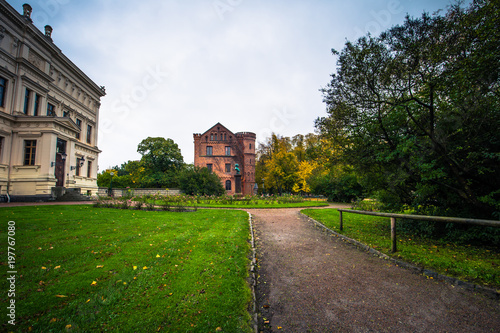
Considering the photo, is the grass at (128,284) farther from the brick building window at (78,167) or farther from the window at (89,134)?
the window at (89,134)

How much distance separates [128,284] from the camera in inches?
132

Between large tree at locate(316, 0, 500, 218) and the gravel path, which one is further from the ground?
large tree at locate(316, 0, 500, 218)

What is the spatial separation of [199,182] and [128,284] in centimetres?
2744

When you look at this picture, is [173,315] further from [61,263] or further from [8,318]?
[61,263]

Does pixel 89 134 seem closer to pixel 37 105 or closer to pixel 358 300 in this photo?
pixel 37 105

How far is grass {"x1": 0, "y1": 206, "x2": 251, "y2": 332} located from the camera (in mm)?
2447

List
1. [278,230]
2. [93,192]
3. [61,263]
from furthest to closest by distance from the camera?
[93,192] < [278,230] < [61,263]

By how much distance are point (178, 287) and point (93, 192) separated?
31626 millimetres

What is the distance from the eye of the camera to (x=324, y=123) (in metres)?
9.18

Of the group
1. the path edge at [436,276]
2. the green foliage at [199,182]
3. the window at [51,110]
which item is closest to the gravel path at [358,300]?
the path edge at [436,276]

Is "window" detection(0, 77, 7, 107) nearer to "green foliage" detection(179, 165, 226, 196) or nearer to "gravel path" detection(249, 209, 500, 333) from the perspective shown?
"green foliage" detection(179, 165, 226, 196)

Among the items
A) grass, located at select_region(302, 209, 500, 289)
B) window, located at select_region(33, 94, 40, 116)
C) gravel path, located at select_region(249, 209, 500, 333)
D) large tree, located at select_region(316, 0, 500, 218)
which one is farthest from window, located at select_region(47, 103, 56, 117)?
grass, located at select_region(302, 209, 500, 289)

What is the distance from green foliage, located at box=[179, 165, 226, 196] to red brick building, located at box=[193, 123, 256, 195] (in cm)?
1002

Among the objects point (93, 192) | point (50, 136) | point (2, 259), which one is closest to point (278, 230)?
point (2, 259)
